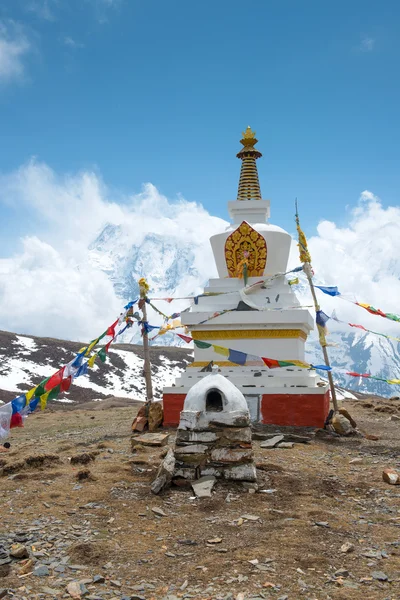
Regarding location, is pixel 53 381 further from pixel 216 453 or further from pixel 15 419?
pixel 216 453

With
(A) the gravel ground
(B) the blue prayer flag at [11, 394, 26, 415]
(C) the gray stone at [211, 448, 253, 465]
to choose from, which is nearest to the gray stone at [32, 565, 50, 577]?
(A) the gravel ground

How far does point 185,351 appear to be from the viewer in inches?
2264

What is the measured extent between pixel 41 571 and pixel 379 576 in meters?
3.32

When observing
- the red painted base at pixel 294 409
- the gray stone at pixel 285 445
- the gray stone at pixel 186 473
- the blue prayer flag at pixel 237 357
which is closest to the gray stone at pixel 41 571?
the gray stone at pixel 186 473

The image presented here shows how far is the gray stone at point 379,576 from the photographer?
5.18 m

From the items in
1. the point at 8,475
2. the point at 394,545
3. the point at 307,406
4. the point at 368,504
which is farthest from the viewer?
the point at 307,406

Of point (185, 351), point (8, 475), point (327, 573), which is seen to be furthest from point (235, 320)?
point (185, 351)

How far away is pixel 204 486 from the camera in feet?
26.2

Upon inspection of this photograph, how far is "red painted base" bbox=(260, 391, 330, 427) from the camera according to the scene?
551 inches

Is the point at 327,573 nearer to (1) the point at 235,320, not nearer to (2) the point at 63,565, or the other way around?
(2) the point at 63,565

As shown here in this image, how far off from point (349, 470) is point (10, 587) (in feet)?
21.2

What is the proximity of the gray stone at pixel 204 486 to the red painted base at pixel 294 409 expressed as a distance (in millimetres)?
6112

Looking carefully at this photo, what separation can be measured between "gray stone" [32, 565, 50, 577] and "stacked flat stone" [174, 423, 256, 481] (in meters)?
3.11

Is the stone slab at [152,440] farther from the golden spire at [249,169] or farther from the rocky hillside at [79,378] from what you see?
the rocky hillside at [79,378]
